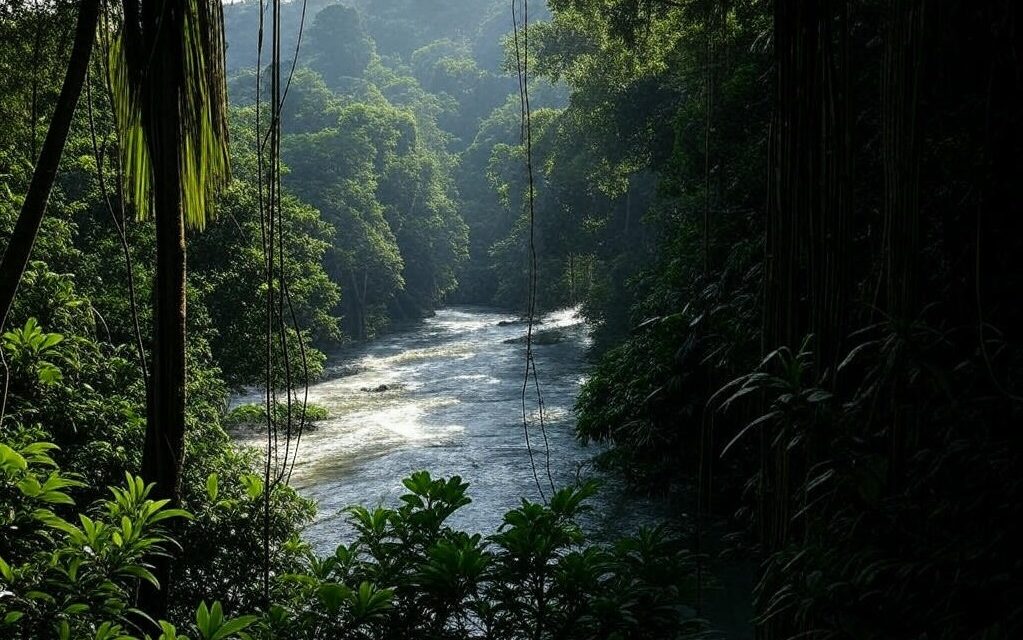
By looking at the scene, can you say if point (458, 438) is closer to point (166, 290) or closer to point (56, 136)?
point (166, 290)

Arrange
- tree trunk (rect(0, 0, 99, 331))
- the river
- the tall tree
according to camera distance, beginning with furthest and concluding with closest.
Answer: the river < the tall tree < tree trunk (rect(0, 0, 99, 331))

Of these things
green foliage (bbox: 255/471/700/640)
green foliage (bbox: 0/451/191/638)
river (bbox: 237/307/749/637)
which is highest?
green foliage (bbox: 0/451/191/638)

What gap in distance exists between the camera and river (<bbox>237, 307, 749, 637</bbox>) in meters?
9.79

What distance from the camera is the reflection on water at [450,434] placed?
33.4 ft

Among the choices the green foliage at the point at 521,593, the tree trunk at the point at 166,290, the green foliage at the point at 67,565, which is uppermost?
the tree trunk at the point at 166,290

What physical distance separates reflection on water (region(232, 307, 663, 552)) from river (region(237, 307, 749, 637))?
2cm

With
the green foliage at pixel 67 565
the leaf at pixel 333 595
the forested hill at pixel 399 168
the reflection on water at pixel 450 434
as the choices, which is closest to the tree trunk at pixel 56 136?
the green foliage at pixel 67 565

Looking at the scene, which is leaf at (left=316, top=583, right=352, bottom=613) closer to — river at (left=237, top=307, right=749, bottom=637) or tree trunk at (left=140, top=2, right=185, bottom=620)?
tree trunk at (left=140, top=2, right=185, bottom=620)

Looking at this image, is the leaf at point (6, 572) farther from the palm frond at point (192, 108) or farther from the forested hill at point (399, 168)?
the forested hill at point (399, 168)

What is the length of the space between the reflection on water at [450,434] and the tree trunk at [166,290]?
14.4 ft

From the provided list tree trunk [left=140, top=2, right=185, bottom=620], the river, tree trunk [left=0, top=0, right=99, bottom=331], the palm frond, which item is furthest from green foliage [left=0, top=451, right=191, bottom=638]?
the river

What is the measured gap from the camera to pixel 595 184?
21.2m

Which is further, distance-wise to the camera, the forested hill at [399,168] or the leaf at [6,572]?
the forested hill at [399,168]

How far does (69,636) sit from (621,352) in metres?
7.51
